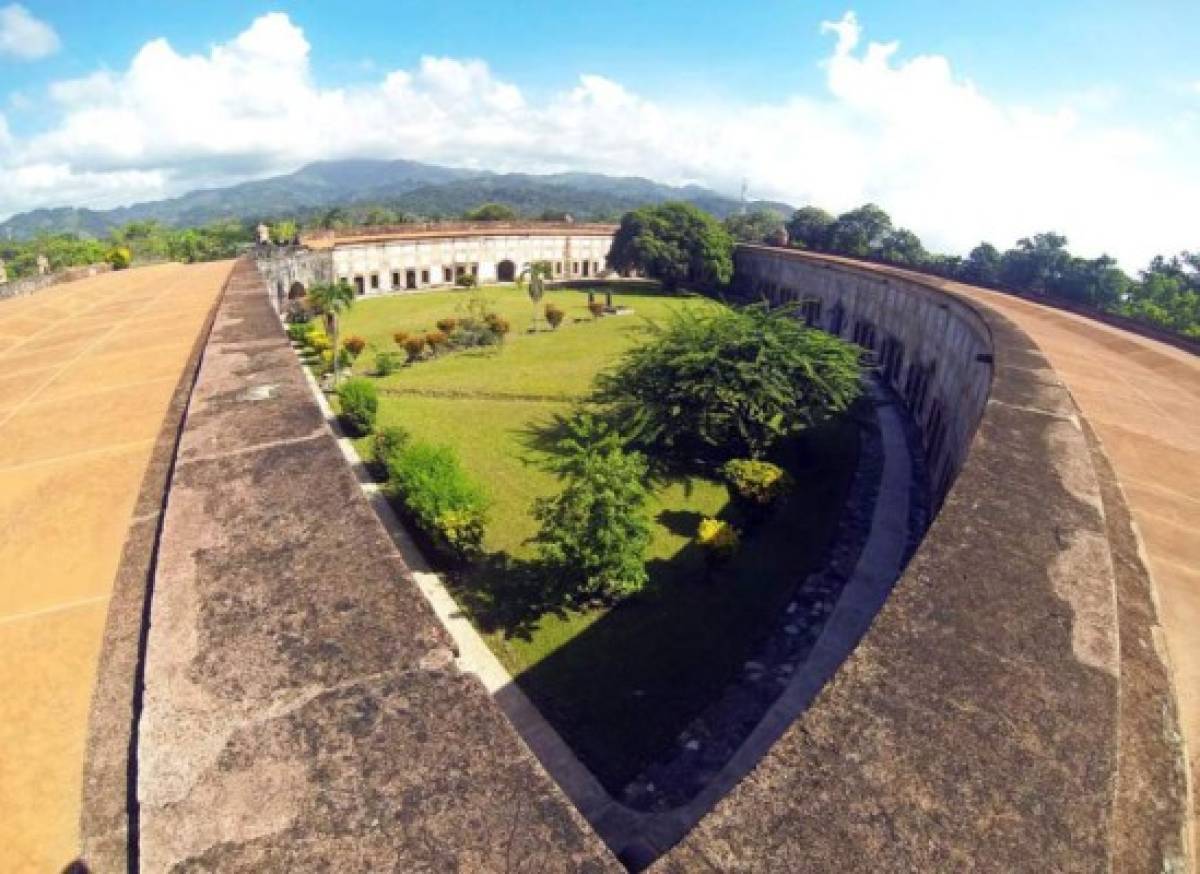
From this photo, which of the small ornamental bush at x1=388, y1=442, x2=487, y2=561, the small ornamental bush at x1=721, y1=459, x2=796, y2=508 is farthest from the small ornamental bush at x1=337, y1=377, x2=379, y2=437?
the small ornamental bush at x1=721, y1=459, x2=796, y2=508

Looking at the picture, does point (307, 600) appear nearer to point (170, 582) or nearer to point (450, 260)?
point (170, 582)

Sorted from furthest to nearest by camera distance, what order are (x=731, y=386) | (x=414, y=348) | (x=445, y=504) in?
(x=414, y=348)
(x=731, y=386)
(x=445, y=504)

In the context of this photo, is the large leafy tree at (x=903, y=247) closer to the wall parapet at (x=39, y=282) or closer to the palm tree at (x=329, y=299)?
the palm tree at (x=329, y=299)

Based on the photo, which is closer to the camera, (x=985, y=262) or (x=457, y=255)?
(x=457, y=255)

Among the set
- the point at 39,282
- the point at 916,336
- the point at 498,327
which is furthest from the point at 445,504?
the point at 39,282

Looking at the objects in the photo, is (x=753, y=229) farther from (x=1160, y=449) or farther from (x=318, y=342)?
(x=1160, y=449)

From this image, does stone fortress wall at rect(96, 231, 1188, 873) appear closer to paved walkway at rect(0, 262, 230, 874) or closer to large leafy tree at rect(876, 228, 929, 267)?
paved walkway at rect(0, 262, 230, 874)

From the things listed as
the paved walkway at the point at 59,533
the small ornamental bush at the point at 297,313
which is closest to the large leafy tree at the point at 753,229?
the small ornamental bush at the point at 297,313
